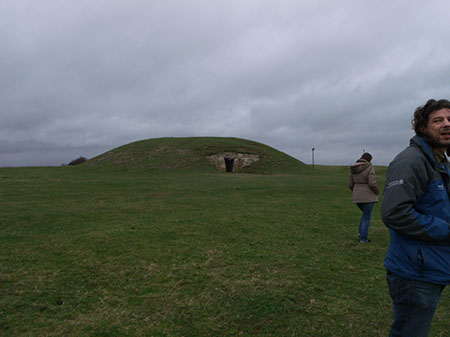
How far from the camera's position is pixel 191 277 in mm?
5973

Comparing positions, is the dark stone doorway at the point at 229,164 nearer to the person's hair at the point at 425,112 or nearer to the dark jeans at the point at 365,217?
the dark jeans at the point at 365,217

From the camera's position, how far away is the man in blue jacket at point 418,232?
2.52 m

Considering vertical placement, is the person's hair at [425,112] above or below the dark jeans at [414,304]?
above

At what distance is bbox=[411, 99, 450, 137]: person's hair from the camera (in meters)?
2.84

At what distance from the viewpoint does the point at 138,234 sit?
29.9ft

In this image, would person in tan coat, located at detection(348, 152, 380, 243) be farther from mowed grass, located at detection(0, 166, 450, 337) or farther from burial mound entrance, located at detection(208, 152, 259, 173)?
burial mound entrance, located at detection(208, 152, 259, 173)

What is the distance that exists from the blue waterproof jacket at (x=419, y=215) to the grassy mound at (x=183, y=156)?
3747 centimetres

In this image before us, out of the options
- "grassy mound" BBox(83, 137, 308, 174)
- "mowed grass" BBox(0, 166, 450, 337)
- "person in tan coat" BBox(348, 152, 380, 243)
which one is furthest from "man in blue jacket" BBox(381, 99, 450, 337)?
"grassy mound" BBox(83, 137, 308, 174)

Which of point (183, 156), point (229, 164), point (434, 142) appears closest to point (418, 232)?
point (434, 142)

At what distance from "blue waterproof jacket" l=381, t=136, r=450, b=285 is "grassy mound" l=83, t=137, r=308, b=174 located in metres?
37.5

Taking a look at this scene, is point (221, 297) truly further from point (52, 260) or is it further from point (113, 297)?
point (52, 260)

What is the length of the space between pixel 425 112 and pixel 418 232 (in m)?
1.24

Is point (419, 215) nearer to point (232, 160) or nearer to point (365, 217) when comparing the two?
point (365, 217)

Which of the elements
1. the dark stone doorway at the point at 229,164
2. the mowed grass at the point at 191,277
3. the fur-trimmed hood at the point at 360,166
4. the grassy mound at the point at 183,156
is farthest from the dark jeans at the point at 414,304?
the dark stone doorway at the point at 229,164
